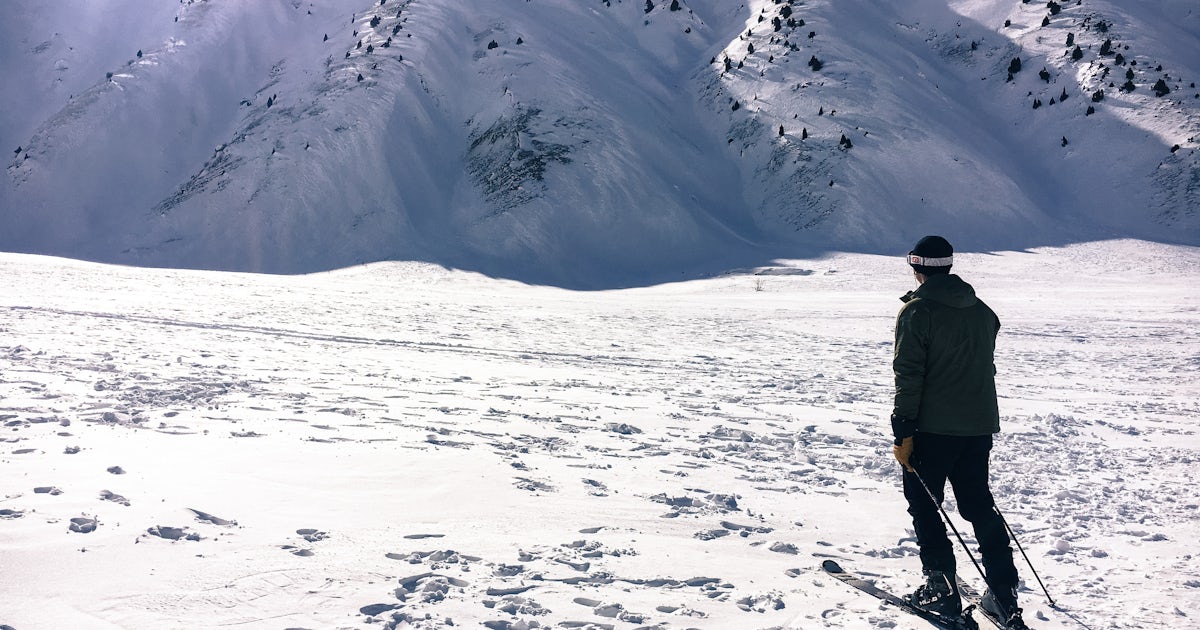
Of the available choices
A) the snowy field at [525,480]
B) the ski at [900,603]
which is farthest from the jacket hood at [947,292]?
the snowy field at [525,480]

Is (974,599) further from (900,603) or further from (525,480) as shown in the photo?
(525,480)

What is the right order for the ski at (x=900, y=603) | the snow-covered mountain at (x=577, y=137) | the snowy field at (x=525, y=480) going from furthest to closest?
the snow-covered mountain at (x=577, y=137), the snowy field at (x=525, y=480), the ski at (x=900, y=603)

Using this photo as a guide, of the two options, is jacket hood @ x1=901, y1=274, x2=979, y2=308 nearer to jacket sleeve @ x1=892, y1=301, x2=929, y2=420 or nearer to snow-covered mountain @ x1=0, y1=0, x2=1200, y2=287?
jacket sleeve @ x1=892, y1=301, x2=929, y2=420

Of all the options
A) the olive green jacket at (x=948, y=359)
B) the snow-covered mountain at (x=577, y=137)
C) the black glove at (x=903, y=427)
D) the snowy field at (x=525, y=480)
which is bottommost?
the snowy field at (x=525, y=480)

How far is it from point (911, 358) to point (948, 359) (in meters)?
0.21

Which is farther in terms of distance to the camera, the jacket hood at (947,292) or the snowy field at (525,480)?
the snowy field at (525,480)

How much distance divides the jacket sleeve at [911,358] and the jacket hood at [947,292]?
9 cm

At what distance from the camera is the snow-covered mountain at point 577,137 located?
4416cm

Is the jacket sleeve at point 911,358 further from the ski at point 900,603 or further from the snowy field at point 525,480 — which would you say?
the snowy field at point 525,480

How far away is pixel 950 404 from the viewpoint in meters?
4.57

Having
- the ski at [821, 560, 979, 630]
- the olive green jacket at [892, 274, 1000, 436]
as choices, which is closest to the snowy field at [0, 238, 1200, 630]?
the ski at [821, 560, 979, 630]

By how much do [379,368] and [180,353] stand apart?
323 cm

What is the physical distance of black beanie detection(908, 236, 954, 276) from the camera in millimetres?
4641

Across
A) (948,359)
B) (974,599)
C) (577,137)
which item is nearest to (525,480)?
(974,599)
